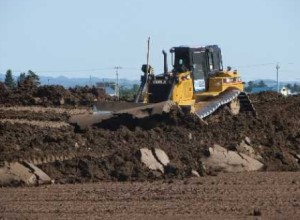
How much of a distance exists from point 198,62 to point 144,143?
22.1 ft

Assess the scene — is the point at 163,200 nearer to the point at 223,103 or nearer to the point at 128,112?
the point at 128,112

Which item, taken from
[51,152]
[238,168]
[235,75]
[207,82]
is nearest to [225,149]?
[238,168]

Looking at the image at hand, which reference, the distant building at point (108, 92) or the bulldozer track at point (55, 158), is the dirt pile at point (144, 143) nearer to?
the bulldozer track at point (55, 158)

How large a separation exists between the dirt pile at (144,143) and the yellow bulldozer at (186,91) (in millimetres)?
324

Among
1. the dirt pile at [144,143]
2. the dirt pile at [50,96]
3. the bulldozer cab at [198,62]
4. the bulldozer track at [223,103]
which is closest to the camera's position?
the dirt pile at [144,143]

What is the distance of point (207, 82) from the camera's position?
25.5 m

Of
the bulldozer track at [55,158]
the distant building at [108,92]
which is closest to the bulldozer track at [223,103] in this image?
the bulldozer track at [55,158]

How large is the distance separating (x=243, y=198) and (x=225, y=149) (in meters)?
4.47

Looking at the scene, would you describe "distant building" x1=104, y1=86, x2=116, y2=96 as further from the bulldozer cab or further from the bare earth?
the bare earth

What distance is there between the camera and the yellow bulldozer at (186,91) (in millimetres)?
22344

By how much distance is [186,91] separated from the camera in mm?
24391

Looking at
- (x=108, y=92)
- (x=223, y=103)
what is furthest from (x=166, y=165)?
(x=108, y=92)

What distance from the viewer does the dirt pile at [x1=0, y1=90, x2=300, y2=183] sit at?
624 inches

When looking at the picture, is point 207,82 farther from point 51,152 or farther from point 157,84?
point 51,152
